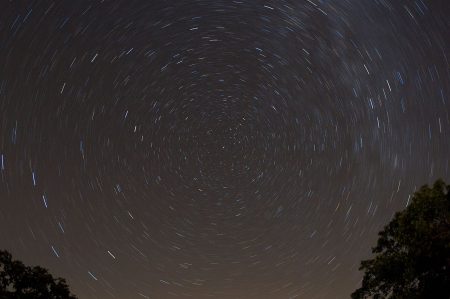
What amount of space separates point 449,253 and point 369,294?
3.44 m

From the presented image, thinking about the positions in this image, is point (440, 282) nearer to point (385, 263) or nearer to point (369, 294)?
point (385, 263)

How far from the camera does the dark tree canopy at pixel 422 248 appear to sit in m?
13.0

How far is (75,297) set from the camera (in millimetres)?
18266

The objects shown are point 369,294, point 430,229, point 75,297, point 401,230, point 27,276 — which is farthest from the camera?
point 75,297

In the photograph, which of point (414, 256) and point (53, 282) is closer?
point (414, 256)

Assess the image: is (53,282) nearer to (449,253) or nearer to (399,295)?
(399,295)

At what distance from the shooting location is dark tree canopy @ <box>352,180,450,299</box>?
12953 mm

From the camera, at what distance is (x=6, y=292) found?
52.5ft

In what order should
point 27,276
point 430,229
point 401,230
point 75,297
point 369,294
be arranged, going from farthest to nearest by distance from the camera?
point 75,297 < point 27,276 < point 369,294 < point 401,230 < point 430,229

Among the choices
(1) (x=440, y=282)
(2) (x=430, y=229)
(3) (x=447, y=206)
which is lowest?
(1) (x=440, y=282)

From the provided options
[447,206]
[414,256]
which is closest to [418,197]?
[447,206]

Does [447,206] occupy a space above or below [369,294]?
above

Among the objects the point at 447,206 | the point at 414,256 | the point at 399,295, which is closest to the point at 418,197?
the point at 447,206

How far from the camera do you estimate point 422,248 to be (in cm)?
1307
